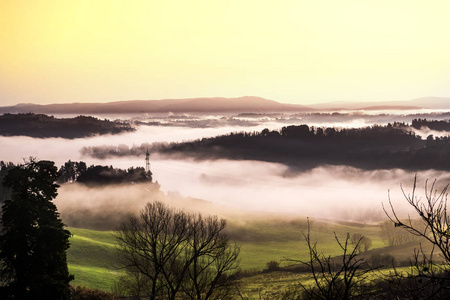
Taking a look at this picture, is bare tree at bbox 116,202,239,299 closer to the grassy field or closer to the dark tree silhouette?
the grassy field

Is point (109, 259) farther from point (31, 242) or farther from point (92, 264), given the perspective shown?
point (31, 242)

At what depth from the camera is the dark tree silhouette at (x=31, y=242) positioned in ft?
118

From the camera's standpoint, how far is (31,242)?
36844 millimetres

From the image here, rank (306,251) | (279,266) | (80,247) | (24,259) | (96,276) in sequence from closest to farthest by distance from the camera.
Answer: (24,259), (96,276), (80,247), (279,266), (306,251)

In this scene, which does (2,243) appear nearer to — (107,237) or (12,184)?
(12,184)

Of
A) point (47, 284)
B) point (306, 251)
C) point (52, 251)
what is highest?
point (52, 251)

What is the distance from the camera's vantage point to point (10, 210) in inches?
1435

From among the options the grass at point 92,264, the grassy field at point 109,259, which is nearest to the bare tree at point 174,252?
the grassy field at point 109,259

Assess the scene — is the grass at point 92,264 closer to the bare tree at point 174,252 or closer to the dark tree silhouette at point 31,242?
the bare tree at point 174,252

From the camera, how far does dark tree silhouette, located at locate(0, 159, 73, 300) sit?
1417 inches

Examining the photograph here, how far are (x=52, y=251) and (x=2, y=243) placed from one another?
3875 millimetres

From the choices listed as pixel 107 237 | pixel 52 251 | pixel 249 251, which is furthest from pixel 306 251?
pixel 52 251

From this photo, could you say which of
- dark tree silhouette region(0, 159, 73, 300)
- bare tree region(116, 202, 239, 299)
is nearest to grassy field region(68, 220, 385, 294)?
bare tree region(116, 202, 239, 299)

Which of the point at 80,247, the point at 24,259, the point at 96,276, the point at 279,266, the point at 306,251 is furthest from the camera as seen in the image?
the point at 306,251
